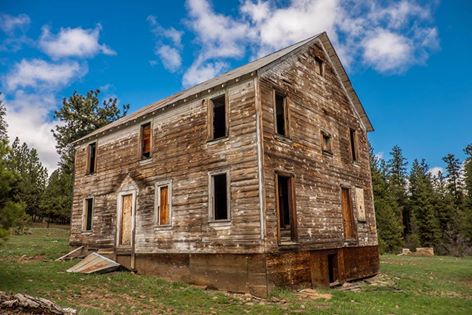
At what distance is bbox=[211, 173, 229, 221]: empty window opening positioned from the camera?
13.8 metres

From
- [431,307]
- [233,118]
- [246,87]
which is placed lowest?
[431,307]

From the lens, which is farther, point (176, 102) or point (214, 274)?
point (176, 102)

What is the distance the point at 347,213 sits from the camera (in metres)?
17.0

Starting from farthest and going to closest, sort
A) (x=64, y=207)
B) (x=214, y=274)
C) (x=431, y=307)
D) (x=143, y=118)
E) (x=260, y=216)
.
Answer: (x=64, y=207) → (x=143, y=118) → (x=214, y=274) → (x=260, y=216) → (x=431, y=307)

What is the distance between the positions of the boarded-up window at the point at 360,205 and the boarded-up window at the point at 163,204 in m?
9.14

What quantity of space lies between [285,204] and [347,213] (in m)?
3.42

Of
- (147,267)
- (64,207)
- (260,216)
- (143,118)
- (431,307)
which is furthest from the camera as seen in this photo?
(64,207)

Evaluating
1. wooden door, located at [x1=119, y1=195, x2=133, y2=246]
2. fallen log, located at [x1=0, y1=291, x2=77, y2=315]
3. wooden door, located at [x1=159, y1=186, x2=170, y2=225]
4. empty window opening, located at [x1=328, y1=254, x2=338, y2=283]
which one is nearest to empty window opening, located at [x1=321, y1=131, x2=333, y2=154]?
empty window opening, located at [x1=328, y1=254, x2=338, y2=283]

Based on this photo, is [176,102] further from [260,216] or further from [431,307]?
[431,307]

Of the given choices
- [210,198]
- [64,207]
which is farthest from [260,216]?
[64,207]

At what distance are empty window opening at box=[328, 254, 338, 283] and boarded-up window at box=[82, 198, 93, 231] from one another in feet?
42.2

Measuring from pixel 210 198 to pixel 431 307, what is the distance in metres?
7.99

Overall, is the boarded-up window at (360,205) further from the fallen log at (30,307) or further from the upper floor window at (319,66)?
the fallen log at (30,307)

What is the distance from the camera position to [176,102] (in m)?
15.8
